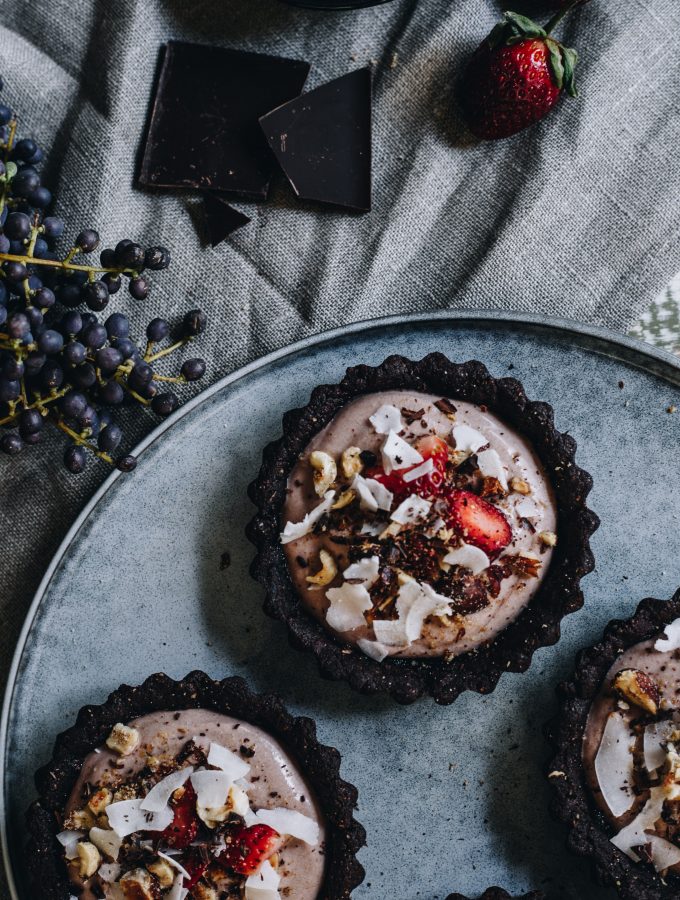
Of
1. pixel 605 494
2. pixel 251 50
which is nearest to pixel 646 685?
pixel 605 494

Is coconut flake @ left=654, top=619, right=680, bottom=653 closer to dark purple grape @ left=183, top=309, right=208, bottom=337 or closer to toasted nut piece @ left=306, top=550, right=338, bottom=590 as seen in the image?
toasted nut piece @ left=306, top=550, right=338, bottom=590

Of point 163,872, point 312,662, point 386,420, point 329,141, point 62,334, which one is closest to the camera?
point 163,872

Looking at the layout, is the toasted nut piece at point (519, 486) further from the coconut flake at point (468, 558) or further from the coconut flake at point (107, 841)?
the coconut flake at point (107, 841)

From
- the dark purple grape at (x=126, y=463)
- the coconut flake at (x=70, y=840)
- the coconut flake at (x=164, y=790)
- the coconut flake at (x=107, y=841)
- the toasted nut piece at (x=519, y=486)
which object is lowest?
the coconut flake at (x=70, y=840)

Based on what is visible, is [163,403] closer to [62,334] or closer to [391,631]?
[62,334]

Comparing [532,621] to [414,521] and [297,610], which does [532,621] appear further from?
[297,610]

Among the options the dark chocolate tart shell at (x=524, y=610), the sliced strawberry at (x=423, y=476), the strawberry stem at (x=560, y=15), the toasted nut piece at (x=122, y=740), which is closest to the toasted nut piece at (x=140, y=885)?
the toasted nut piece at (x=122, y=740)

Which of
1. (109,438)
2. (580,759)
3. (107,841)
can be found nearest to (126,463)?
(109,438)
